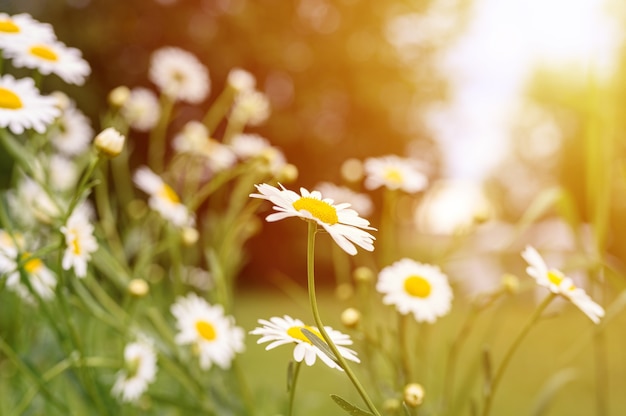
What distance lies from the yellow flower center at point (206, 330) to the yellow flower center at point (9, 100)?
32 cm

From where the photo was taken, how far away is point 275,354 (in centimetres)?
325

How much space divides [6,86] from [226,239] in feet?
1.20

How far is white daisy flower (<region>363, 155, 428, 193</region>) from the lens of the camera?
0.75 meters

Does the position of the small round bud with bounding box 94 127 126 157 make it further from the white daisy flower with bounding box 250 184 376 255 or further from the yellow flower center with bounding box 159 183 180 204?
the yellow flower center with bounding box 159 183 180 204

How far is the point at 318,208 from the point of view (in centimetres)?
38

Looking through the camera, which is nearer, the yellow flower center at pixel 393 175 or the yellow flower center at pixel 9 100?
the yellow flower center at pixel 9 100

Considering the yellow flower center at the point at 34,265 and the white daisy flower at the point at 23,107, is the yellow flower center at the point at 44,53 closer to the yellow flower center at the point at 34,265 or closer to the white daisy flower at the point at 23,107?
the white daisy flower at the point at 23,107

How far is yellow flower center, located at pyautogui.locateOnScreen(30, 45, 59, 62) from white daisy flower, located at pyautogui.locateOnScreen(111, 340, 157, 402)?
12.1 inches

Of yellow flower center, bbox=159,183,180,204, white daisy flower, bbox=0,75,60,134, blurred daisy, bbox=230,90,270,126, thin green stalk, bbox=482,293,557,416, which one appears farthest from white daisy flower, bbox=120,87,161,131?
thin green stalk, bbox=482,293,557,416

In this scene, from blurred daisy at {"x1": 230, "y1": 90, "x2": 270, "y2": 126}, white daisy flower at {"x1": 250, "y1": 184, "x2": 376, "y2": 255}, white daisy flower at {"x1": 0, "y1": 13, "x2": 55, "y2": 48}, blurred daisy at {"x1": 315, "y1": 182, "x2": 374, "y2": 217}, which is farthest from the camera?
blurred daisy at {"x1": 230, "y1": 90, "x2": 270, "y2": 126}

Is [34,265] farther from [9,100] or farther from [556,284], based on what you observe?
[556,284]

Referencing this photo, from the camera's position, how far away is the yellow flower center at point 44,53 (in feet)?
2.16

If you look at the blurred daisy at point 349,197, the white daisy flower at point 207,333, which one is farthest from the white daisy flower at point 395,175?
the white daisy flower at point 207,333

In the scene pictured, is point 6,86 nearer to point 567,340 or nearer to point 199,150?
point 199,150
